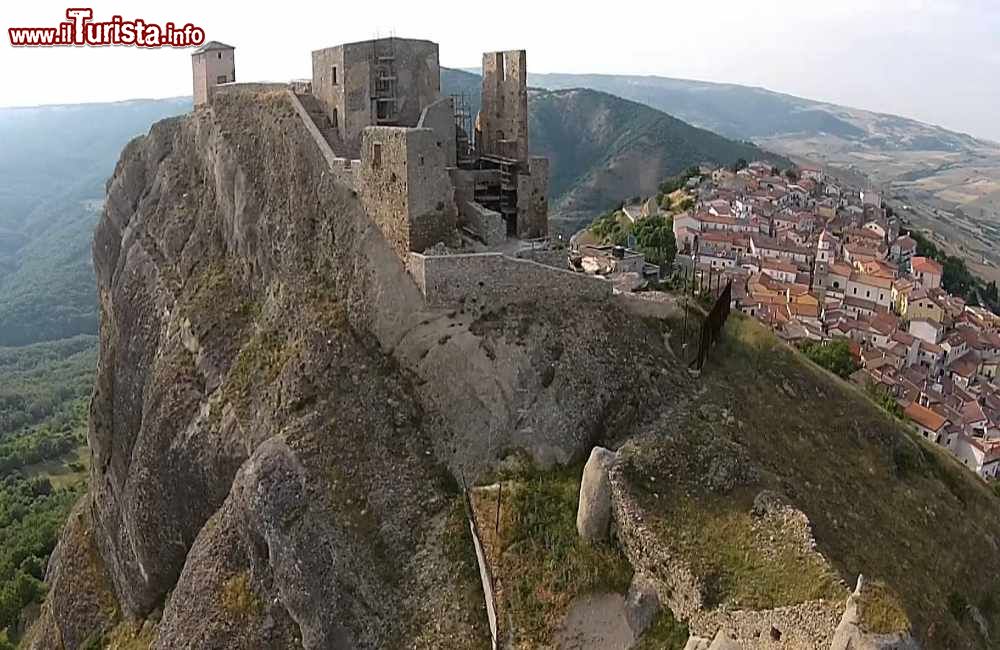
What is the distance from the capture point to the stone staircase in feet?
136

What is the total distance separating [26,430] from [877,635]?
5601 inches

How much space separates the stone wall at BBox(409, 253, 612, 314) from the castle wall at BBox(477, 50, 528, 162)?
34.0ft

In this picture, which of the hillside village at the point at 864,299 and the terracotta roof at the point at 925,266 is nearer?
the hillside village at the point at 864,299

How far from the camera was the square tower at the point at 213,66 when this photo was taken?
177 ft

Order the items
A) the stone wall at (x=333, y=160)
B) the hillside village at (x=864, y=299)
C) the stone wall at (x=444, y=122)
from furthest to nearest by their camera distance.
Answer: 1. the hillside village at (x=864, y=299)
2. the stone wall at (x=333, y=160)
3. the stone wall at (x=444, y=122)

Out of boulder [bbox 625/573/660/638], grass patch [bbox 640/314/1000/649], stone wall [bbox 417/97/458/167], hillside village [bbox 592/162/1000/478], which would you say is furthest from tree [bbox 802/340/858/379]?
boulder [bbox 625/573/660/638]

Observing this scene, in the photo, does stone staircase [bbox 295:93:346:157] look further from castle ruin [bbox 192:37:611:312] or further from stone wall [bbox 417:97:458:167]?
stone wall [bbox 417:97:458:167]

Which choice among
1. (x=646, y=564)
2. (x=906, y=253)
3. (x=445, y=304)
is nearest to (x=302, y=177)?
(x=445, y=304)

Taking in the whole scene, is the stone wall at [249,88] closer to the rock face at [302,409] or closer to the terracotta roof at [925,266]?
the rock face at [302,409]

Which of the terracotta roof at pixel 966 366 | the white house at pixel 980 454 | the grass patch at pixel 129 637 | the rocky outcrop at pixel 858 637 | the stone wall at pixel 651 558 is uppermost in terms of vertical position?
the rocky outcrop at pixel 858 637

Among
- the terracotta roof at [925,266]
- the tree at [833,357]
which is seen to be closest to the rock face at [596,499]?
the tree at [833,357]

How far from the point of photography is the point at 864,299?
293ft

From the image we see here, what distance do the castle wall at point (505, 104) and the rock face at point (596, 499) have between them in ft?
65.3

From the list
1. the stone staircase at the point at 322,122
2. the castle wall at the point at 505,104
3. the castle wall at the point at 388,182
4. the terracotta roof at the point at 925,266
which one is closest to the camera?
the castle wall at the point at 388,182
